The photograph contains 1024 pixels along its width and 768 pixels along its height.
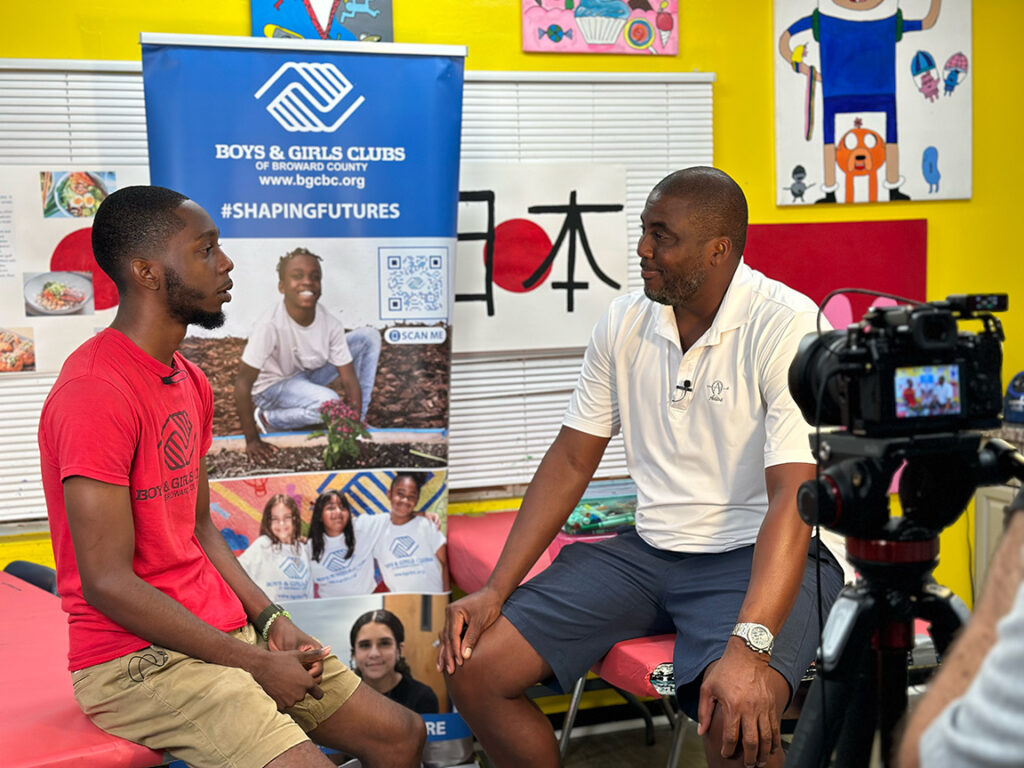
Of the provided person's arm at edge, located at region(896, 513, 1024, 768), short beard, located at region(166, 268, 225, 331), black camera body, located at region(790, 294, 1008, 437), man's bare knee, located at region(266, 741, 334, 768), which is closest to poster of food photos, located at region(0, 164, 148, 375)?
short beard, located at region(166, 268, 225, 331)

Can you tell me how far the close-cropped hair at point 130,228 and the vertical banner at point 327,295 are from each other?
0.74m

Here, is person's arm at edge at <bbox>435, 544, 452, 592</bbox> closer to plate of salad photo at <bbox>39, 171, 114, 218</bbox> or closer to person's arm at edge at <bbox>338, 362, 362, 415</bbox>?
person's arm at edge at <bbox>338, 362, 362, 415</bbox>

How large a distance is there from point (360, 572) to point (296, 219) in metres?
1.10

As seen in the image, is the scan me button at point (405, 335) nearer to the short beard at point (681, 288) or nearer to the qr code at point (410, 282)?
the qr code at point (410, 282)

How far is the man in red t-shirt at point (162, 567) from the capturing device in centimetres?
189

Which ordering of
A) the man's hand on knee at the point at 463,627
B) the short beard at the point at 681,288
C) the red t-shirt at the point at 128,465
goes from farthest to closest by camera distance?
the short beard at the point at 681,288 → the man's hand on knee at the point at 463,627 → the red t-shirt at the point at 128,465

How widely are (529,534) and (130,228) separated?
1.20 m

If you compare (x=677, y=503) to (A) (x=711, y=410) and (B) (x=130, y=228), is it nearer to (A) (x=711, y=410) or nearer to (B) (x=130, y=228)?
(A) (x=711, y=410)

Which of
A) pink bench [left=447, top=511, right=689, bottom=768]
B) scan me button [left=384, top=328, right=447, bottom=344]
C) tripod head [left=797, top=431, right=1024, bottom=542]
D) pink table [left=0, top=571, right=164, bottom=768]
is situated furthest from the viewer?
scan me button [left=384, top=328, right=447, bottom=344]

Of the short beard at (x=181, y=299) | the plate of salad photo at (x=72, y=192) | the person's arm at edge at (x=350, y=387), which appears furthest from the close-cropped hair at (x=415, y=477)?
the plate of salad photo at (x=72, y=192)

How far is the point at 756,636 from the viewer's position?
6.59 ft

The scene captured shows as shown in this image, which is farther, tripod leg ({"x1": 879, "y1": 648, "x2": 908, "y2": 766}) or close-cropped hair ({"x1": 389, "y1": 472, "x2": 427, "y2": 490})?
close-cropped hair ({"x1": 389, "y1": 472, "x2": 427, "y2": 490})

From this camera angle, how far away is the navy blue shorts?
2.15 meters

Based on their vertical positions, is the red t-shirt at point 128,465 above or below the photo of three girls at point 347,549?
above
